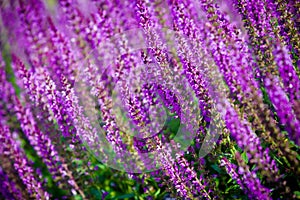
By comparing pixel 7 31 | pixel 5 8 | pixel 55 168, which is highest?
pixel 5 8

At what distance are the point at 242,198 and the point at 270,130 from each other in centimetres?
128

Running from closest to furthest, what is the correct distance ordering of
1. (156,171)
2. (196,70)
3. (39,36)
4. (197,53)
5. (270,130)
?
1. (270,130)
2. (196,70)
3. (197,53)
4. (156,171)
5. (39,36)

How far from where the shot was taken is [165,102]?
14.5 feet

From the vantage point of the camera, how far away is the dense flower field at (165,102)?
337cm

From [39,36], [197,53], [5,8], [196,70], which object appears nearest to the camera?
[196,70]

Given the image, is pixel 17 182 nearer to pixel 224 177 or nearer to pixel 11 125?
pixel 11 125

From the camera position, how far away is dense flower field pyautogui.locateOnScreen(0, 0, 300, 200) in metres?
3.37

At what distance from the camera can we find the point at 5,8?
1011 cm

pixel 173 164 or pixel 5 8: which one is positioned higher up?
pixel 5 8

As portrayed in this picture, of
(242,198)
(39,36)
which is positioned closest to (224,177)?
(242,198)

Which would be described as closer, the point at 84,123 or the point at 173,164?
the point at 173,164

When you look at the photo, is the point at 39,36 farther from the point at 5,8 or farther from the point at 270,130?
the point at 5,8

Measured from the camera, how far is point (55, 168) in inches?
201

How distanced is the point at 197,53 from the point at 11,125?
405cm
